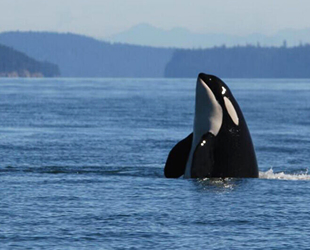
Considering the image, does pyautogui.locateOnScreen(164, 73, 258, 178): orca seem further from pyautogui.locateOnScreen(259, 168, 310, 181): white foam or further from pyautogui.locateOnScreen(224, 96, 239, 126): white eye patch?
pyautogui.locateOnScreen(259, 168, 310, 181): white foam

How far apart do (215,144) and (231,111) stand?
85cm

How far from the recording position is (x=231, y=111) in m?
20.1

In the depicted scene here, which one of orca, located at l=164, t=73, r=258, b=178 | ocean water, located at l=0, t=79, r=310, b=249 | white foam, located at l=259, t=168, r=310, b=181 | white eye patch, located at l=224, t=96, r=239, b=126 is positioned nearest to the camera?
ocean water, located at l=0, t=79, r=310, b=249

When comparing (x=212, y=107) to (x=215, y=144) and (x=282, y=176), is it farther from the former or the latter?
(x=282, y=176)

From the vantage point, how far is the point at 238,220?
15.9 meters

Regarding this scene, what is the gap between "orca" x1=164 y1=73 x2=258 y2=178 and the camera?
19.7 meters

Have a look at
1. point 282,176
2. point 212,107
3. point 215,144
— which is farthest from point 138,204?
point 282,176

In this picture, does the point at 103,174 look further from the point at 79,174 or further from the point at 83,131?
the point at 83,131

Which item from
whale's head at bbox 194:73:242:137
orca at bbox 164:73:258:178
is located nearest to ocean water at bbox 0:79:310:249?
orca at bbox 164:73:258:178

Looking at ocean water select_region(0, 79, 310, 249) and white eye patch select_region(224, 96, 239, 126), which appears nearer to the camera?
ocean water select_region(0, 79, 310, 249)

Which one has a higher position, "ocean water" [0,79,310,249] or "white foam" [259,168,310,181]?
"white foam" [259,168,310,181]

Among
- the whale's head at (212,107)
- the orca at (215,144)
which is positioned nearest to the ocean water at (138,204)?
the orca at (215,144)

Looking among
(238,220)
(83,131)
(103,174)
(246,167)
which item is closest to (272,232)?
(238,220)

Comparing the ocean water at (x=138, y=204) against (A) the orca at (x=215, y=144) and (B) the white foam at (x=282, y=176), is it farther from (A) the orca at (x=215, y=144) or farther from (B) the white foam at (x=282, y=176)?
(A) the orca at (x=215, y=144)
